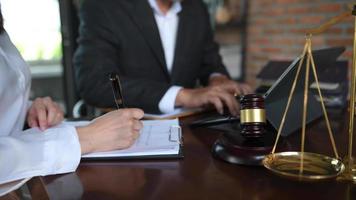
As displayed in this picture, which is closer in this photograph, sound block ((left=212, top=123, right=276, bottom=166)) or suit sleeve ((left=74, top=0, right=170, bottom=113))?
sound block ((left=212, top=123, right=276, bottom=166))

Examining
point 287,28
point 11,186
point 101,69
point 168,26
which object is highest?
point 287,28

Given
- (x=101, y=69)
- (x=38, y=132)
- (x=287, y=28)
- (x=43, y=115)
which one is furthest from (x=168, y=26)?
(x=287, y=28)

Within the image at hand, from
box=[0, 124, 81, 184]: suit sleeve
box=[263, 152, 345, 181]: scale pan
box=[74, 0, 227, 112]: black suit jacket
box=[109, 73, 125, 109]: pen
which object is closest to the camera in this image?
box=[263, 152, 345, 181]: scale pan

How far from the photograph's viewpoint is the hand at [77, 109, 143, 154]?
0.79m

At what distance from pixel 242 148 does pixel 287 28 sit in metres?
2.19

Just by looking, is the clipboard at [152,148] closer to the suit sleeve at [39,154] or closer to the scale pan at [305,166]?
the suit sleeve at [39,154]

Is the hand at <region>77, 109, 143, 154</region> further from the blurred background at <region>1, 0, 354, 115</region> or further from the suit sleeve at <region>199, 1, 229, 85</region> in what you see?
the blurred background at <region>1, 0, 354, 115</region>

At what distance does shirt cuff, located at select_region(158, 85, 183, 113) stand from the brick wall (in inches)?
51.4

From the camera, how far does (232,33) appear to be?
315cm

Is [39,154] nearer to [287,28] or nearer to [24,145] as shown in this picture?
[24,145]

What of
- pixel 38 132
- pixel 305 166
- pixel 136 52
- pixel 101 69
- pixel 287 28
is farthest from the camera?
pixel 287 28

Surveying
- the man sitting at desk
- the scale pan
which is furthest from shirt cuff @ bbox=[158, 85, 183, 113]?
the scale pan

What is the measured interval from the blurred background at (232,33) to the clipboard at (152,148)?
1543mm

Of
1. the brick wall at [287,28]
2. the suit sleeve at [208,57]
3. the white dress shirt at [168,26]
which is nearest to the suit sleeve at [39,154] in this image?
the white dress shirt at [168,26]
